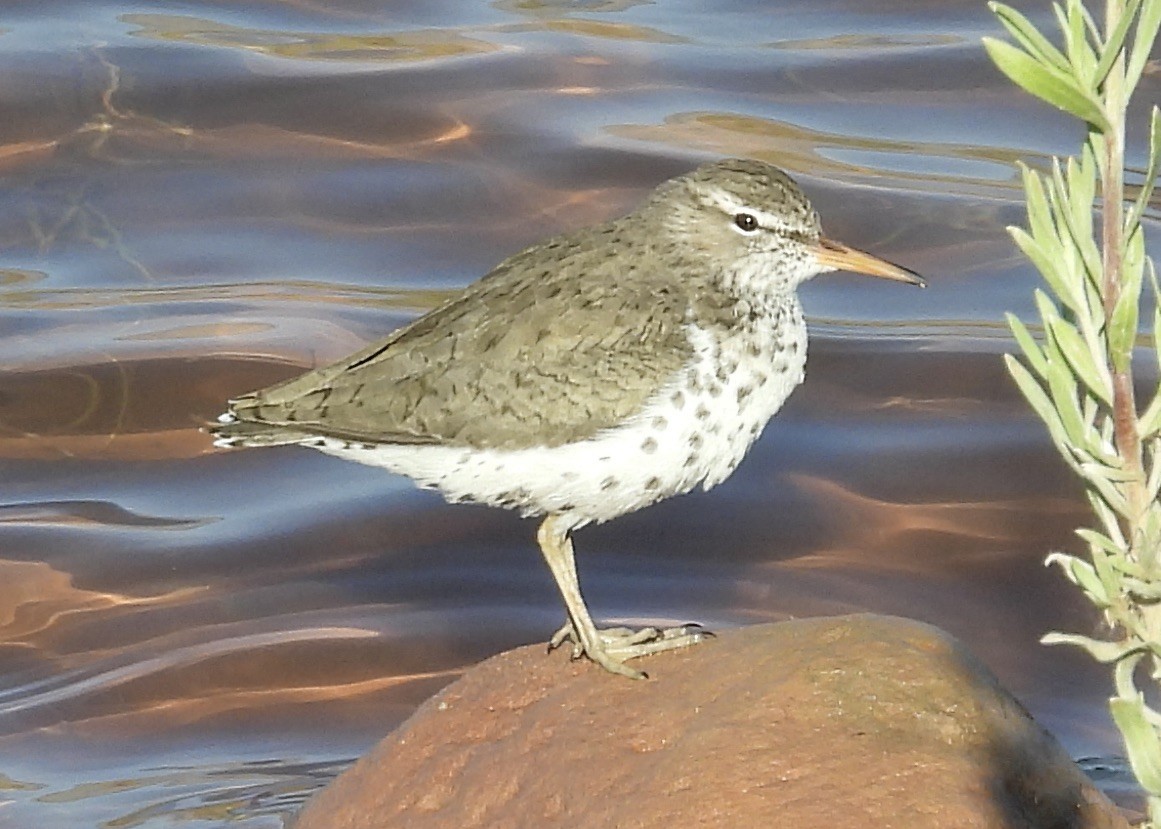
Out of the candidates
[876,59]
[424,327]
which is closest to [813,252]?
[424,327]

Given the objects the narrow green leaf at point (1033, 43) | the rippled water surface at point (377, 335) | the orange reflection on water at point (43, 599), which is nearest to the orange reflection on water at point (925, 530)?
the rippled water surface at point (377, 335)

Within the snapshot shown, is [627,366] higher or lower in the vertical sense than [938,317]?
higher

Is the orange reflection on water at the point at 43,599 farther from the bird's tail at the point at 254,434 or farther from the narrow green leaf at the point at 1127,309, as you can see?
the narrow green leaf at the point at 1127,309

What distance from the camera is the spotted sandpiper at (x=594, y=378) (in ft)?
17.6

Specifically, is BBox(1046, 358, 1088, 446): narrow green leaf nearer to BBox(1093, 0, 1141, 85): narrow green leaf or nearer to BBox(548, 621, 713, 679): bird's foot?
BBox(1093, 0, 1141, 85): narrow green leaf

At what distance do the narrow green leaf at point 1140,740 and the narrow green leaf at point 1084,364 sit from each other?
1.37 ft

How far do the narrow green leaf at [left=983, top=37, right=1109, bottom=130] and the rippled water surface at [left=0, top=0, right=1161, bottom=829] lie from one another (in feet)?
14.0

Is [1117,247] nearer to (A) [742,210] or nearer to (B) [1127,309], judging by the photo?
(B) [1127,309]

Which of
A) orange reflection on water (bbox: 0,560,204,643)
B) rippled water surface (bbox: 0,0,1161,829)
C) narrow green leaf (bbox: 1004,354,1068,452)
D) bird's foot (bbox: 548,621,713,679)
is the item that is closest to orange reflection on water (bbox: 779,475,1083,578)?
rippled water surface (bbox: 0,0,1161,829)

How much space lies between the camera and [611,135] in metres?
10.5

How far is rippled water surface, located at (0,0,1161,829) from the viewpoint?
725 centimetres

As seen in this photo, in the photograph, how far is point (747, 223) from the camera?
5.95 m

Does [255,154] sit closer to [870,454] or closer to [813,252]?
[870,454]

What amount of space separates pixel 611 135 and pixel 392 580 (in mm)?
3523
